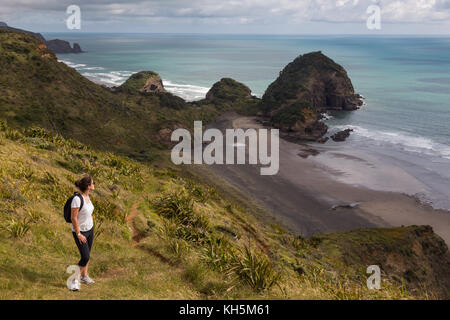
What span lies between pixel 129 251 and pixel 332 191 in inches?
1349

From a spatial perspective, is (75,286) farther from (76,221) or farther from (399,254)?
(399,254)

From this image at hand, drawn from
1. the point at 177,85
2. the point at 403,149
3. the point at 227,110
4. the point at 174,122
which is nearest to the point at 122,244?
the point at 174,122

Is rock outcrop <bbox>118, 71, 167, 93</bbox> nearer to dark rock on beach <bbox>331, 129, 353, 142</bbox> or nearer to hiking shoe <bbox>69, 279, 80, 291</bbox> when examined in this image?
dark rock on beach <bbox>331, 129, 353, 142</bbox>

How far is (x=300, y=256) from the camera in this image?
18906 millimetres

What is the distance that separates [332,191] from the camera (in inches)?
1575

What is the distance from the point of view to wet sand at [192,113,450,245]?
107 ft

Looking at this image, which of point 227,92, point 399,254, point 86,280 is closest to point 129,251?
point 86,280

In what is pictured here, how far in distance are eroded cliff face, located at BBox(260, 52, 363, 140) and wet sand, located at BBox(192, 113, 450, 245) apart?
2252 centimetres

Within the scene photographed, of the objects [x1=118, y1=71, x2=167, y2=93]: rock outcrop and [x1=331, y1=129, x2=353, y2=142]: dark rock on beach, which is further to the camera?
[x1=118, y1=71, x2=167, y2=93]: rock outcrop

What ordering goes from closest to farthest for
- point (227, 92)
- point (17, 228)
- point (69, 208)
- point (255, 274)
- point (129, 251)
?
1. point (69, 208)
2. point (255, 274)
3. point (17, 228)
4. point (129, 251)
5. point (227, 92)

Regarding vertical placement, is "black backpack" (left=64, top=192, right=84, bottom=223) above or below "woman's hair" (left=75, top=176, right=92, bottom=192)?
below

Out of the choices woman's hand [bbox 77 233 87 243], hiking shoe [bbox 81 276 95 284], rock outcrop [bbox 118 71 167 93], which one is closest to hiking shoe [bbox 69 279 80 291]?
hiking shoe [bbox 81 276 95 284]

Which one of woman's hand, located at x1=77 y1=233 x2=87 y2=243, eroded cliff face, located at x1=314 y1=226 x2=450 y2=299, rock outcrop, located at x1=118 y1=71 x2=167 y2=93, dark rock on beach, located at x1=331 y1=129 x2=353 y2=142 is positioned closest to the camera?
woman's hand, located at x1=77 y1=233 x2=87 y2=243
